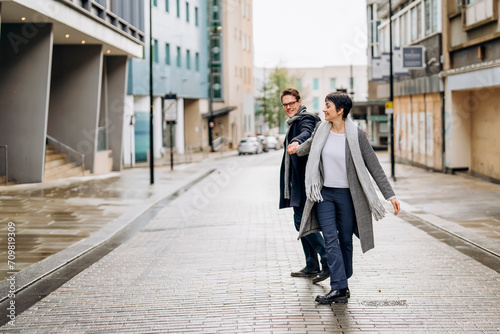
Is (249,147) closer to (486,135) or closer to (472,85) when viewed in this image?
(486,135)

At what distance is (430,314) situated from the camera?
6316 mm

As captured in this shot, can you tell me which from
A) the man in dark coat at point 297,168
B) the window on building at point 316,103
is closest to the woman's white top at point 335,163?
the man in dark coat at point 297,168

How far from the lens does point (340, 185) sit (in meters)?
6.77

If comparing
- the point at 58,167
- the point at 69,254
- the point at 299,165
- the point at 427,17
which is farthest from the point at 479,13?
the point at 299,165

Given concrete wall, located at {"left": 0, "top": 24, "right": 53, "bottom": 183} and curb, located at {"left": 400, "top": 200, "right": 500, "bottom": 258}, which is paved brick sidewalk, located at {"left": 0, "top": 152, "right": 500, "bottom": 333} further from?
concrete wall, located at {"left": 0, "top": 24, "right": 53, "bottom": 183}

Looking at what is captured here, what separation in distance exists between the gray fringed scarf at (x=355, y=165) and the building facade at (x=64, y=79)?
1310 centimetres

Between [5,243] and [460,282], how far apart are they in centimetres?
651

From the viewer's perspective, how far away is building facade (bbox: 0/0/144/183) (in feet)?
72.1

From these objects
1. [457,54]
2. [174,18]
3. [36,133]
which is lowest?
[36,133]

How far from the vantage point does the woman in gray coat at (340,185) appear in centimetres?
671

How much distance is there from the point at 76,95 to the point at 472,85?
14.4 metres

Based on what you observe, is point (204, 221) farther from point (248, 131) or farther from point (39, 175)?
point (248, 131)

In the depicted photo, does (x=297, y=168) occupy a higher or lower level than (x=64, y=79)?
lower

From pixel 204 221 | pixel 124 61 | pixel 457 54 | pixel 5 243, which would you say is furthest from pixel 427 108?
pixel 5 243
